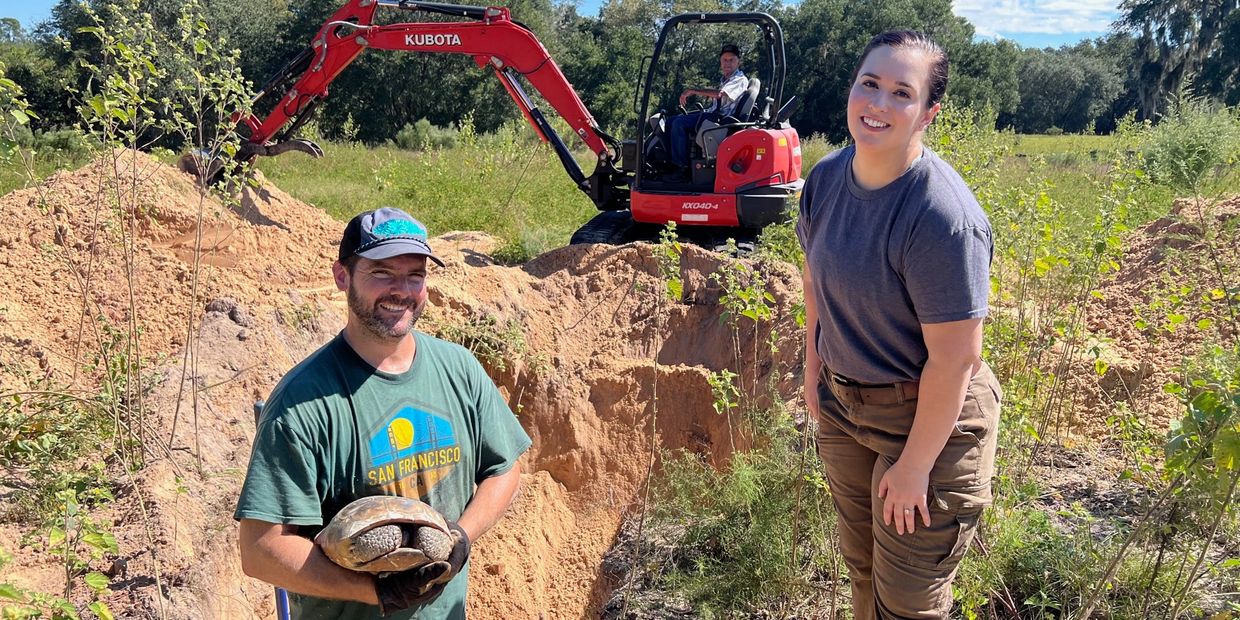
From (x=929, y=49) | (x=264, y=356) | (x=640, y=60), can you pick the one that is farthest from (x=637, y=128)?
(x=640, y=60)

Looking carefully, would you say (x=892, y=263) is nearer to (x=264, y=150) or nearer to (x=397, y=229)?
(x=397, y=229)

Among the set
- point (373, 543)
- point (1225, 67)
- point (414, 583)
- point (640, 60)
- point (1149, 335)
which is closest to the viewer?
point (373, 543)

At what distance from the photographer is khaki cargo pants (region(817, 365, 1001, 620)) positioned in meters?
2.40

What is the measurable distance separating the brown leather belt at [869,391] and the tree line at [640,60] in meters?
21.8

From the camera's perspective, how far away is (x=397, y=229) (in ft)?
7.54

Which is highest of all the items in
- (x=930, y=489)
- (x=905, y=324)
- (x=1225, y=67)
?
(x=1225, y=67)

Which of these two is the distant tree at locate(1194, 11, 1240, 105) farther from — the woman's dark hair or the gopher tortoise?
the gopher tortoise

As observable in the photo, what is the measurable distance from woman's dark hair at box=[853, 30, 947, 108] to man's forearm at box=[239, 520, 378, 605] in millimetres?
1802

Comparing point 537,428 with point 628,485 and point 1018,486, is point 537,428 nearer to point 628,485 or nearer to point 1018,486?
point 628,485

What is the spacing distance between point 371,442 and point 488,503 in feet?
1.27

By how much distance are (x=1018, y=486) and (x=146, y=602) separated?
3.65m

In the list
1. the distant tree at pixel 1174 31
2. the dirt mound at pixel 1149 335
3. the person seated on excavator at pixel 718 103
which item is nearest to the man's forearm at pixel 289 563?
the dirt mound at pixel 1149 335

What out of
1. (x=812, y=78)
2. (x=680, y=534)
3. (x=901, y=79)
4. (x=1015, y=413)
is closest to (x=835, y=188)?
(x=901, y=79)

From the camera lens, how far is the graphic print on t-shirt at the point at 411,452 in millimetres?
2164
